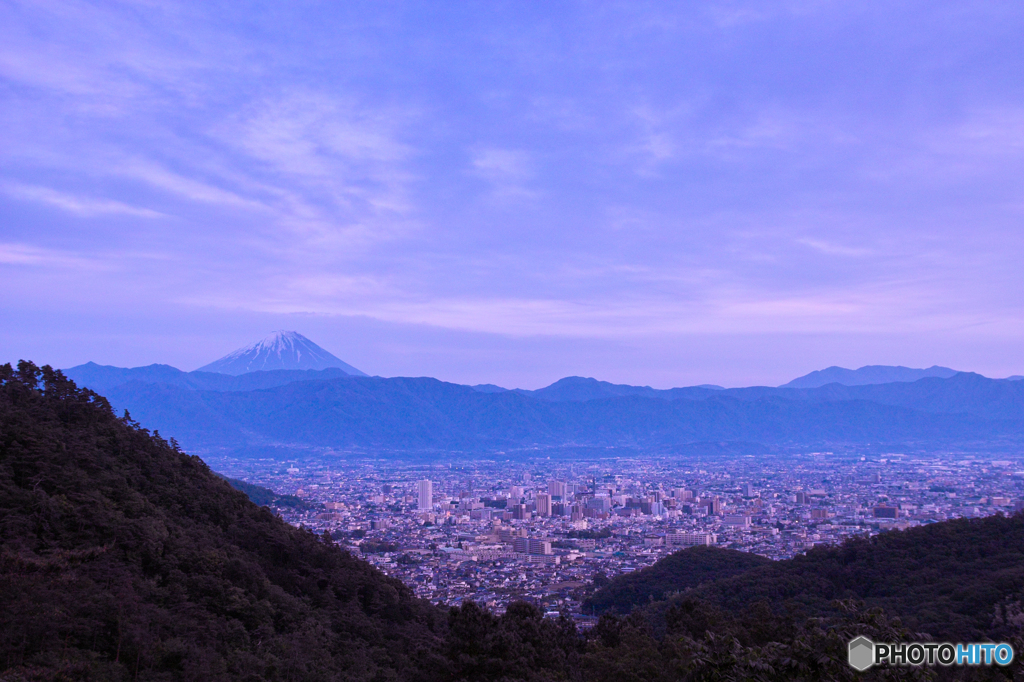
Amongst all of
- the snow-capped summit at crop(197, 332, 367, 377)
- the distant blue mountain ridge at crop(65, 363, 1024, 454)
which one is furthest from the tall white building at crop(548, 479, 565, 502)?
the snow-capped summit at crop(197, 332, 367, 377)

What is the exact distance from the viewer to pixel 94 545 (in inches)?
429

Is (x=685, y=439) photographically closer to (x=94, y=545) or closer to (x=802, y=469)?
(x=802, y=469)

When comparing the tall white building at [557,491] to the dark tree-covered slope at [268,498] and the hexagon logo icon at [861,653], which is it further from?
the hexagon logo icon at [861,653]

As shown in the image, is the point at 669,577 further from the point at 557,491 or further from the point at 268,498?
the point at 557,491

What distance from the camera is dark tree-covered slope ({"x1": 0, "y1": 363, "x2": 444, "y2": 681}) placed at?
880 centimetres

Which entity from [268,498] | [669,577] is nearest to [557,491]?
[268,498]

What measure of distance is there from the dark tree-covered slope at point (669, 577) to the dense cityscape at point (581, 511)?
103 cm

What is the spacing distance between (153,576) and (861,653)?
10057mm

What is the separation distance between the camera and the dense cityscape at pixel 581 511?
29.4 m

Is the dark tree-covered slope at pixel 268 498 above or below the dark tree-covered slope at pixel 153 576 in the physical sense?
below

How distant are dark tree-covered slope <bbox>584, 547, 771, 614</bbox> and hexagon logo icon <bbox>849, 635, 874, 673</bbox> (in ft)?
61.9

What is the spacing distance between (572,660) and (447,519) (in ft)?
104

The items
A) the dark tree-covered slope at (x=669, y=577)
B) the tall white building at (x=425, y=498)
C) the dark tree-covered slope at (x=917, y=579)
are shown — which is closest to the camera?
the dark tree-covered slope at (x=917, y=579)

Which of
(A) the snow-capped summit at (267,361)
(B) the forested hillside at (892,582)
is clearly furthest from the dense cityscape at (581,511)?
(A) the snow-capped summit at (267,361)
